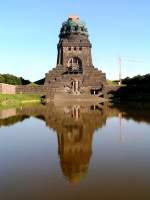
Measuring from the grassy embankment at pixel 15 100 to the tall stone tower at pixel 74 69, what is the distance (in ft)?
26.0

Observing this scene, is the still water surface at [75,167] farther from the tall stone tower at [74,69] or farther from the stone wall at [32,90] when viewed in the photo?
the stone wall at [32,90]

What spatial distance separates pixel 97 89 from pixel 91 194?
8964cm

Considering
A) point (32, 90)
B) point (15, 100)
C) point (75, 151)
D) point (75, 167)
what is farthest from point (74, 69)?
point (75, 167)

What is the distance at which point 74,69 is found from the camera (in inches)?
4035

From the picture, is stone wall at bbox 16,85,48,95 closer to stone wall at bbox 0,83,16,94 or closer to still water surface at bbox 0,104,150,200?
stone wall at bbox 0,83,16,94

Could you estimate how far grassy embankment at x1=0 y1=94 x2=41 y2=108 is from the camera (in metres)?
62.7

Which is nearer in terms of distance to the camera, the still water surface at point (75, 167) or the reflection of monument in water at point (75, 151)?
the still water surface at point (75, 167)

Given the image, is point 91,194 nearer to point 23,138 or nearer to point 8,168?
point 8,168

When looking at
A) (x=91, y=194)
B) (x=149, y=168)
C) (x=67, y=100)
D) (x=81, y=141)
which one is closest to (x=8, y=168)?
(x=91, y=194)

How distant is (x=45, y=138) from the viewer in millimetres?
23125

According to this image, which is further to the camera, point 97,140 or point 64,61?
point 64,61

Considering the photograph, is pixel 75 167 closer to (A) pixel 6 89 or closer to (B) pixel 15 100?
(B) pixel 15 100

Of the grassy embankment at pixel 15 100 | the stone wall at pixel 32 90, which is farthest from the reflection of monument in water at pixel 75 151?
the stone wall at pixel 32 90

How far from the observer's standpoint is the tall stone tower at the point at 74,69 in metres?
99.6
